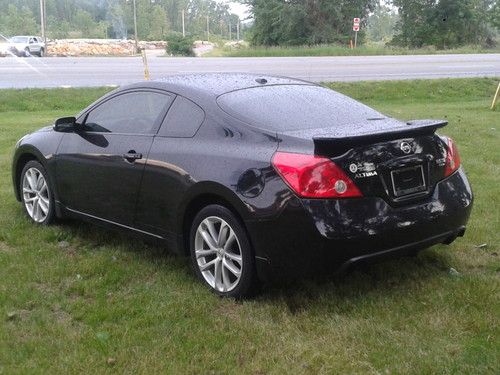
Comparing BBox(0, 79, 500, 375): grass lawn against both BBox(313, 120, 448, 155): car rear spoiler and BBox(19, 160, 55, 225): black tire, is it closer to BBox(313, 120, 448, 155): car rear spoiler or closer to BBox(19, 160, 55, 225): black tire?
BBox(19, 160, 55, 225): black tire

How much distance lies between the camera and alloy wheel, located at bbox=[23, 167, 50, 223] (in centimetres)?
589

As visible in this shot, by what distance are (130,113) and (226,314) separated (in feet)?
6.33

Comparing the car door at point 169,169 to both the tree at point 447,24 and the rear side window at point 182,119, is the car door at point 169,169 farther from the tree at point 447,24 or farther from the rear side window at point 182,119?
the tree at point 447,24

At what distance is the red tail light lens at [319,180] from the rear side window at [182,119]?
100cm

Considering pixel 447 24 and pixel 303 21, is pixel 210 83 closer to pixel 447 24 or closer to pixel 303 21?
pixel 303 21

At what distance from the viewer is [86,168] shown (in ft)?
17.2

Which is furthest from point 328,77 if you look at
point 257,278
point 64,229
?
point 257,278

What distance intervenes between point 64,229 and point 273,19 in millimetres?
46727

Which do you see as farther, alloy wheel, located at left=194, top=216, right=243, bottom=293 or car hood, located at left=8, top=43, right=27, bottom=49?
car hood, located at left=8, top=43, right=27, bottom=49

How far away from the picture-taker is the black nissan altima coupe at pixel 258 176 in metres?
3.79

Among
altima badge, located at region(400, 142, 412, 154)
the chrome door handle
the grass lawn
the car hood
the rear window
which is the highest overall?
the rear window

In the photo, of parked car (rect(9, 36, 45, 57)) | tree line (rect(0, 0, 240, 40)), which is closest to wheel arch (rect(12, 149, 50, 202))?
parked car (rect(9, 36, 45, 57))

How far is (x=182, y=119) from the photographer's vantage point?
4.66 m

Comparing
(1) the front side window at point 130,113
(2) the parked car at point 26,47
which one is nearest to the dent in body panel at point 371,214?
(1) the front side window at point 130,113
